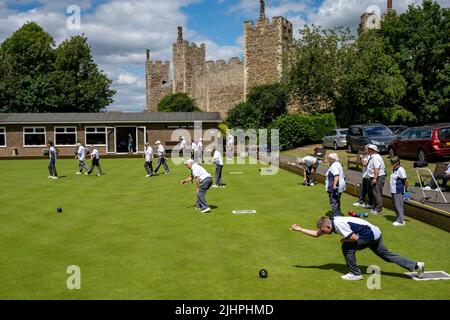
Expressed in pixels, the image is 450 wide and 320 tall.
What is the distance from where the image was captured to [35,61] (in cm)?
5675

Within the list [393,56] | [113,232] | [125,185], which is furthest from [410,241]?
[393,56]

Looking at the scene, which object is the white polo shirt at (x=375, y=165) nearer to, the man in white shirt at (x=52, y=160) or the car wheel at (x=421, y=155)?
the car wheel at (x=421, y=155)

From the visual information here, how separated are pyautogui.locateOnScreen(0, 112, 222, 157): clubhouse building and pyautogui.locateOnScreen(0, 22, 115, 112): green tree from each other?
1369cm

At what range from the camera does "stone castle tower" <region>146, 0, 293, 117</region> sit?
161ft

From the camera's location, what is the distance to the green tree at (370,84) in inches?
1443

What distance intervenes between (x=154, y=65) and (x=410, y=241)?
76455 millimetres

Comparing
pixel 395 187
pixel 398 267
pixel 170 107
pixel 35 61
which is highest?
pixel 35 61

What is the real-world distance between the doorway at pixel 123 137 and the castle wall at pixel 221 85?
16.9 metres

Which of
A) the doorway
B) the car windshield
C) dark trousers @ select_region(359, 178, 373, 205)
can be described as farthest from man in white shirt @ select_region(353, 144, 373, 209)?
the doorway

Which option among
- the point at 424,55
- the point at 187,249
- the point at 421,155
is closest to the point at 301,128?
the point at 424,55

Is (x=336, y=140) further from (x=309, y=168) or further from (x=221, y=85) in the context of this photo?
(x=221, y=85)

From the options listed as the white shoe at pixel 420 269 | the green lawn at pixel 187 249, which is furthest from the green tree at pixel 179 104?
the white shoe at pixel 420 269

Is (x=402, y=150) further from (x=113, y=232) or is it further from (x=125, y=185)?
(x=113, y=232)

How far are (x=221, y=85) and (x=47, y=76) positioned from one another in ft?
67.9
